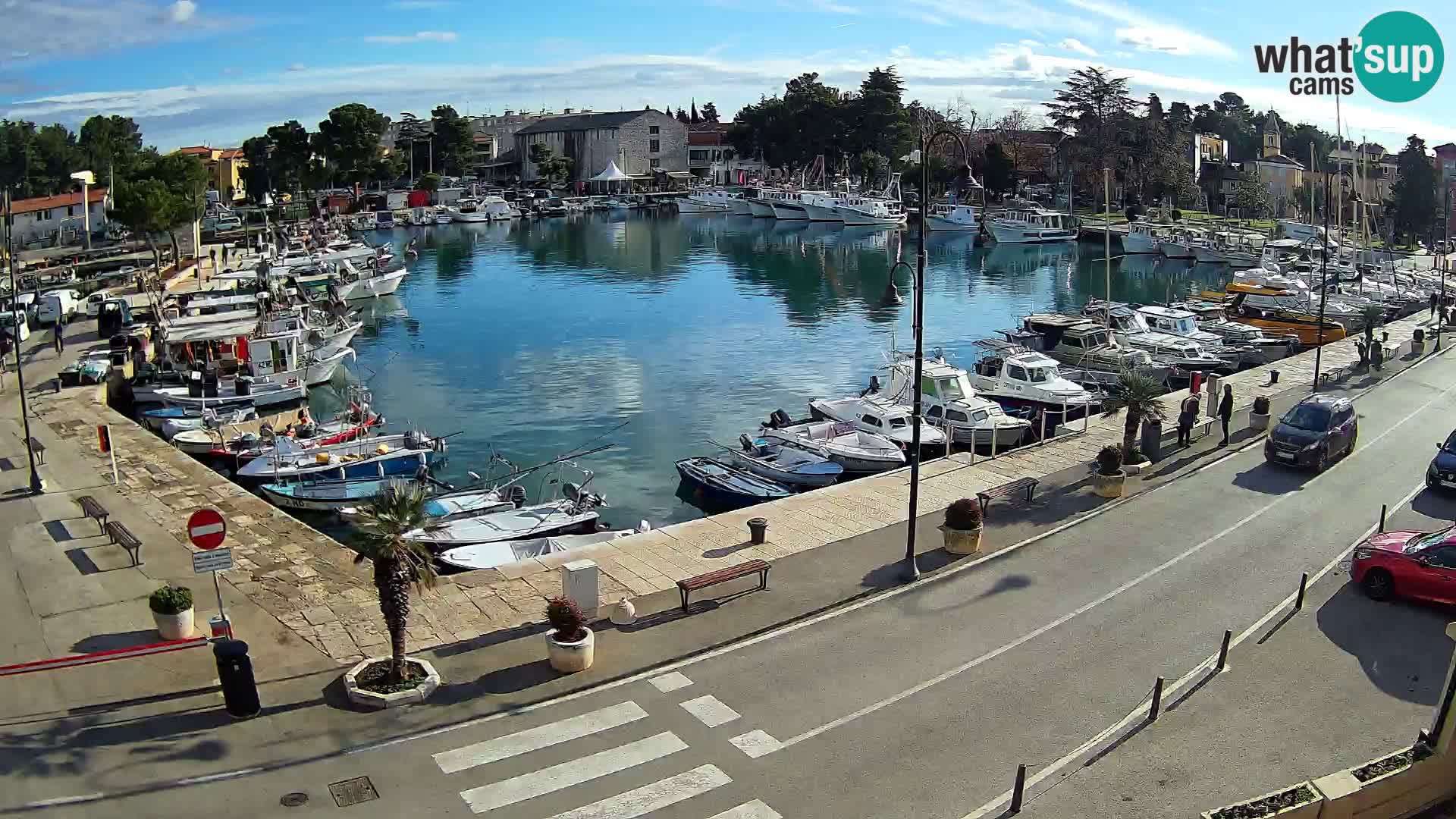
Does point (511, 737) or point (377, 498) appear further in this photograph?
point (377, 498)

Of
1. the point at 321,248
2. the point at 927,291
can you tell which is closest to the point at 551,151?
the point at 321,248

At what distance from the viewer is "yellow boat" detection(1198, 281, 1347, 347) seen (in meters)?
54.2

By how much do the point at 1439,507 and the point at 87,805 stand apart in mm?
26190

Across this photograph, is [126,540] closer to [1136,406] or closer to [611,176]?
[1136,406]

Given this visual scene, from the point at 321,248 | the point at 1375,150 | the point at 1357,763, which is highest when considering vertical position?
the point at 1375,150

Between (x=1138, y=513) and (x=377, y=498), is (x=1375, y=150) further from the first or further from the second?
(x=377, y=498)

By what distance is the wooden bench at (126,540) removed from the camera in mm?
21188

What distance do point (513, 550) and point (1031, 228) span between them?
102 meters

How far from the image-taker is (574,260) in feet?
333

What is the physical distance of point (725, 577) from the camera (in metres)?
19.3

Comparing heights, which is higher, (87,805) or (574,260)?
(574,260)

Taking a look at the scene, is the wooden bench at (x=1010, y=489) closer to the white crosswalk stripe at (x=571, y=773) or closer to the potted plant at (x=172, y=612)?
the white crosswalk stripe at (x=571, y=773)

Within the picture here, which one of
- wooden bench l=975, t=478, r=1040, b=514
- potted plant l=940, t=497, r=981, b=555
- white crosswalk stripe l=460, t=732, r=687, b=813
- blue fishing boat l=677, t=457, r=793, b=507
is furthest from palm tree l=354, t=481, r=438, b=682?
blue fishing boat l=677, t=457, r=793, b=507

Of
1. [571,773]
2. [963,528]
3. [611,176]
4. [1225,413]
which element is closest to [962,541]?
[963,528]
